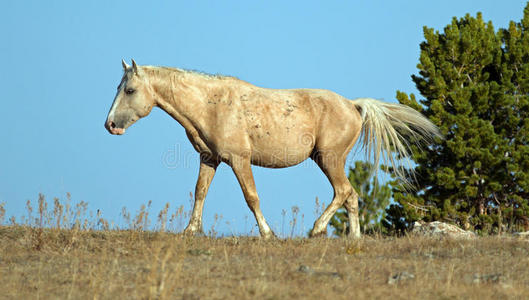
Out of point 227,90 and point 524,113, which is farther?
point 524,113

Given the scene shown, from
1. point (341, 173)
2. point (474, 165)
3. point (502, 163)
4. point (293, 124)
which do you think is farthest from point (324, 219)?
point (502, 163)

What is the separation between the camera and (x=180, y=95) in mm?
8688

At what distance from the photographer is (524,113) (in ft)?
51.3

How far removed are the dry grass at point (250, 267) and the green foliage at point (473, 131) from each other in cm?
651

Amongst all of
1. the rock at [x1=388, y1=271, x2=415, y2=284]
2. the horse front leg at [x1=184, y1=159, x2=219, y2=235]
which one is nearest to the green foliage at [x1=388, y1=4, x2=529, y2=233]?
the horse front leg at [x1=184, y1=159, x2=219, y2=235]

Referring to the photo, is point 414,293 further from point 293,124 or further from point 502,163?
point 502,163

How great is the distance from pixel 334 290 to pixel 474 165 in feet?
35.3

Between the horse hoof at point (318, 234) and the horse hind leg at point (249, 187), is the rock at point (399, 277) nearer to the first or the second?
the horse hind leg at point (249, 187)

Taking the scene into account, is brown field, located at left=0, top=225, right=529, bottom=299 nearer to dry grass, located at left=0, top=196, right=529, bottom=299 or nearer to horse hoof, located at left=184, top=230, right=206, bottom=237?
dry grass, located at left=0, top=196, right=529, bottom=299

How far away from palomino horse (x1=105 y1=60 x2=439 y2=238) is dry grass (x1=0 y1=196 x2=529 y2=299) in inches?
40.9

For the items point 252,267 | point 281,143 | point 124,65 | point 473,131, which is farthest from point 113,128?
point 473,131

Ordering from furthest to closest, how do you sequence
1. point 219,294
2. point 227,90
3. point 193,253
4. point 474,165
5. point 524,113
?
point 524,113 → point 474,165 → point 227,90 → point 193,253 → point 219,294

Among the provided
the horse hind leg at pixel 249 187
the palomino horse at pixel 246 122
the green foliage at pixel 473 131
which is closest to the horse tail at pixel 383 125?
the palomino horse at pixel 246 122

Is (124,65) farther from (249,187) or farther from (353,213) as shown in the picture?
(353,213)
